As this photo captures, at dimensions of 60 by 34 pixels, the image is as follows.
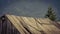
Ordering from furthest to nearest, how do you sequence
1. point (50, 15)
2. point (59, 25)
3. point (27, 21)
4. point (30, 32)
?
point (50, 15) < point (59, 25) < point (27, 21) < point (30, 32)

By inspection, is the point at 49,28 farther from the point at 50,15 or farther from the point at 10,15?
the point at 50,15

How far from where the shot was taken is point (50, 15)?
63.4 metres

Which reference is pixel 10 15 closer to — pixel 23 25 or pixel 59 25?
pixel 23 25

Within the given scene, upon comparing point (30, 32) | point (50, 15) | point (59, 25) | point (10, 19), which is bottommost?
point (30, 32)

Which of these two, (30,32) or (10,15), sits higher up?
(10,15)

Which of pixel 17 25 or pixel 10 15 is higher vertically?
pixel 10 15

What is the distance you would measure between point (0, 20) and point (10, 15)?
1079 mm

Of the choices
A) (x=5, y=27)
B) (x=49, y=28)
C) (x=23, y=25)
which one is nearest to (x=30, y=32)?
(x=23, y=25)

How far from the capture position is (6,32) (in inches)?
732

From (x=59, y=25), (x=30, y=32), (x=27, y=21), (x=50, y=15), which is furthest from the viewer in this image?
(x=50, y=15)

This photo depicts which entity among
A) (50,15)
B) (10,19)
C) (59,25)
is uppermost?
(50,15)

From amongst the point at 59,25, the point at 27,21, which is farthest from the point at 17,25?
the point at 59,25

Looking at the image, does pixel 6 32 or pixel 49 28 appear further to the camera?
Result: pixel 49 28

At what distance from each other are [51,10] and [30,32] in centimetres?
4835
